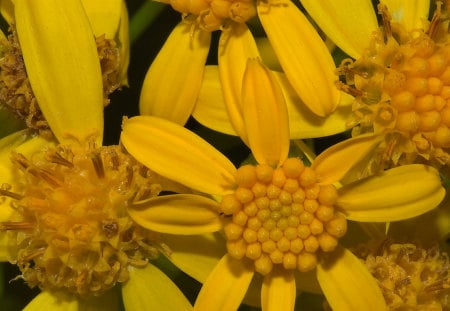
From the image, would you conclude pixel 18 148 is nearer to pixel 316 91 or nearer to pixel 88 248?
pixel 88 248

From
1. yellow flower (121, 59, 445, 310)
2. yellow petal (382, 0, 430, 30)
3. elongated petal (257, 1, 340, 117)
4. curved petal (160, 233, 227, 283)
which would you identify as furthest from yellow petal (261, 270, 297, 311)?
yellow petal (382, 0, 430, 30)

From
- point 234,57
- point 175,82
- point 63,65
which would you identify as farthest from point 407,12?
point 63,65

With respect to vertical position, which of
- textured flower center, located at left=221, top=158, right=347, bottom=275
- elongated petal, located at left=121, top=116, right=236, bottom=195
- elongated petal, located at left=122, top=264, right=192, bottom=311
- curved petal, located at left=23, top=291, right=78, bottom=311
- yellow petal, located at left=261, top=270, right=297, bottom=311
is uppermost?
elongated petal, located at left=121, top=116, right=236, bottom=195

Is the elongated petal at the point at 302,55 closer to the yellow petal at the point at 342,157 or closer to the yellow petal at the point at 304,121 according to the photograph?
the yellow petal at the point at 304,121

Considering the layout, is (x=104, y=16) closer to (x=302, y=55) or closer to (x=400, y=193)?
(x=302, y=55)

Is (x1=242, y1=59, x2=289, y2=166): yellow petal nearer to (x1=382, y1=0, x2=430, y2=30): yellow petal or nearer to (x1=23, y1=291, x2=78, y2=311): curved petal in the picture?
(x1=382, y1=0, x2=430, y2=30): yellow petal

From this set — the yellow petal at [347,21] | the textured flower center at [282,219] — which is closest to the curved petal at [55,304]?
the textured flower center at [282,219]

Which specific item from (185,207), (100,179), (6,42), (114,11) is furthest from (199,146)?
(6,42)
